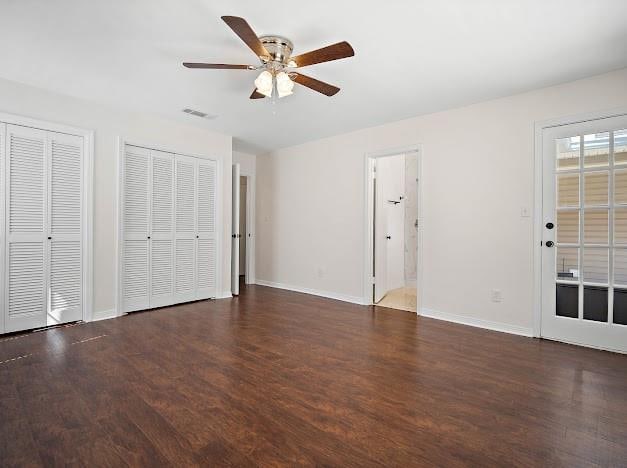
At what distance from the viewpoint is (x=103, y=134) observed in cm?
388

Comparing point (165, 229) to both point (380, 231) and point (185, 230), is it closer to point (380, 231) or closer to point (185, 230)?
point (185, 230)

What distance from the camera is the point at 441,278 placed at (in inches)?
159

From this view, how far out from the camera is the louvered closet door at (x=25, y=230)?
329 centimetres

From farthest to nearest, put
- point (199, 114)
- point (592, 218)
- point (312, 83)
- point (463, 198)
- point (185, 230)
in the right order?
point (185, 230) < point (199, 114) < point (463, 198) < point (592, 218) < point (312, 83)

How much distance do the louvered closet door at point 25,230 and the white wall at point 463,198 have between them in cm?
346

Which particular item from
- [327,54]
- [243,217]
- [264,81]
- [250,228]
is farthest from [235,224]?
[327,54]

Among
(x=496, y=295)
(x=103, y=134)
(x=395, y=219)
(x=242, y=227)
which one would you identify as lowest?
(x=496, y=295)

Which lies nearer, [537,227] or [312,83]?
[312,83]

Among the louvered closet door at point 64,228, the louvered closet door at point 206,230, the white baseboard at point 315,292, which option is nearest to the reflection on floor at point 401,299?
the white baseboard at point 315,292

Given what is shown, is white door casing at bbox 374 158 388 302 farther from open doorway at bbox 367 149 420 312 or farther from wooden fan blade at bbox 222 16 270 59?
wooden fan blade at bbox 222 16 270 59

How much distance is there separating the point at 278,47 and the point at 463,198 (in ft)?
8.55

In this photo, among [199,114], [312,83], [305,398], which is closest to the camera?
[305,398]

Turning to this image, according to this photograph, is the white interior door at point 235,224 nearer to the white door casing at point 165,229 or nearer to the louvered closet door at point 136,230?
the white door casing at point 165,229

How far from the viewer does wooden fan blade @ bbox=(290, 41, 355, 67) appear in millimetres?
2131
